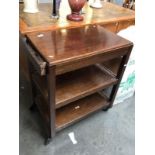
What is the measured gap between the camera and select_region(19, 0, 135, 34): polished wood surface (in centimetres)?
125

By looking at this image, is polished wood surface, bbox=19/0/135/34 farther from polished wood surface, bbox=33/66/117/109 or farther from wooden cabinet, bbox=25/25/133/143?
polished wood surface, bbox=33/66/117/109

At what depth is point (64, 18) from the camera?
143cm

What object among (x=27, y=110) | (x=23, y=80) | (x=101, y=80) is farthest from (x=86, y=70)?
(x=23, y=80)

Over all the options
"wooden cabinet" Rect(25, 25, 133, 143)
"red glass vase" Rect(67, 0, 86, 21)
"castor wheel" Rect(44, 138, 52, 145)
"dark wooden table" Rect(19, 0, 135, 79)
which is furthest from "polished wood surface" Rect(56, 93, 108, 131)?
"red glass vase" Rect(67, 0, 86, 21)

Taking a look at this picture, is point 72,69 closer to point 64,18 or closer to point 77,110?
point 77,110

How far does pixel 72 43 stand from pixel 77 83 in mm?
336

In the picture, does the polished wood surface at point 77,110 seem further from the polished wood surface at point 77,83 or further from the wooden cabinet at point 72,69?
the polished wood surface at point 77,83

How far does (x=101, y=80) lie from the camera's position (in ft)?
4.46

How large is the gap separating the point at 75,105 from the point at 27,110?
50 cm

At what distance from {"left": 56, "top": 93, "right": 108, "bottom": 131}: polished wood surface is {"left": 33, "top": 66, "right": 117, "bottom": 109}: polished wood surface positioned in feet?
0.76

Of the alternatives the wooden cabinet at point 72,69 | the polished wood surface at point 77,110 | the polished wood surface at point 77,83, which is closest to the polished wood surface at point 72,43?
the wooden cabinet at point 72,69

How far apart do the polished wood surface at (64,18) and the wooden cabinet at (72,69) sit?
66 millimetres
